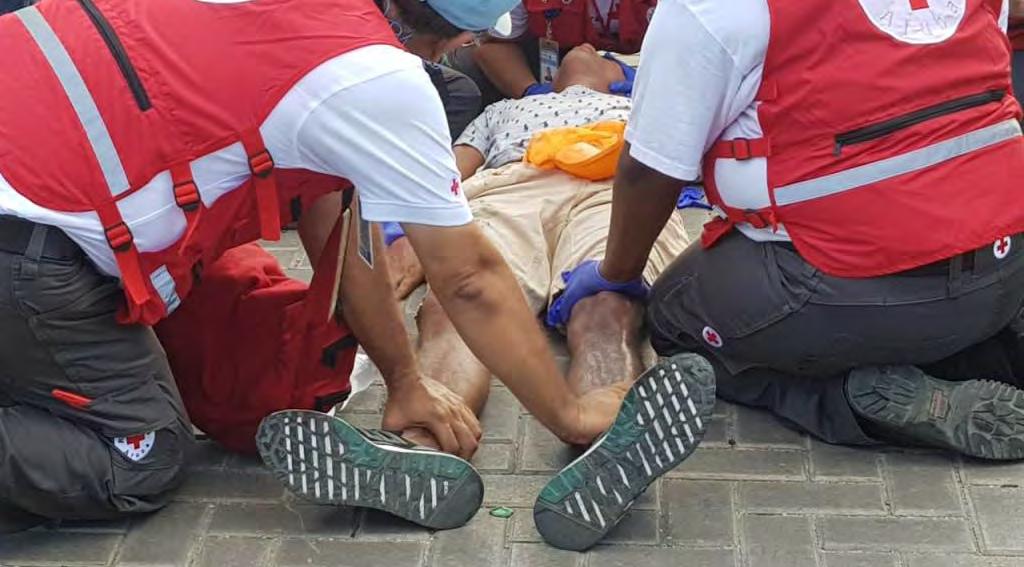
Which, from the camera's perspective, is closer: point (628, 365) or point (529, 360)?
point (529, 360)

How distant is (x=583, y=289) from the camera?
320 cm

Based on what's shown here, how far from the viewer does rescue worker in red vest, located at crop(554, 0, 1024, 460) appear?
247cm

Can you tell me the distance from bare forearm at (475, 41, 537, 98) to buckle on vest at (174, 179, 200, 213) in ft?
7.20

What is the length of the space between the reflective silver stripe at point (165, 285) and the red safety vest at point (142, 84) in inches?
4.7

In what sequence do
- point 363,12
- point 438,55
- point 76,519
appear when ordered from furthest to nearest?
1. point 76,519
2. point 438,55
3. point 363,12

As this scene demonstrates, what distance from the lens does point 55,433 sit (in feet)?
8.38

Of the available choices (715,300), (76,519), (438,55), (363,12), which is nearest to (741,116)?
(715,300)

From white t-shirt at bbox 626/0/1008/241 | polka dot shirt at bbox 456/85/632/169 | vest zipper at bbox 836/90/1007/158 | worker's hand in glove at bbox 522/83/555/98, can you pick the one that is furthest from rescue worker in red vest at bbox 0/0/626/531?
worker's hand in glove at bbox 522/83/555/98

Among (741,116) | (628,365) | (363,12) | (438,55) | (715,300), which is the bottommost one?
(628,365)

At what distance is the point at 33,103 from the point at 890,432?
170 centimetres

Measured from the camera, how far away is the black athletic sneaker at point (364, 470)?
97.6 inches

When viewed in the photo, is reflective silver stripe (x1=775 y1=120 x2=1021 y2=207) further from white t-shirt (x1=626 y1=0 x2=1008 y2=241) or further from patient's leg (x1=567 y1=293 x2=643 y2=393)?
patient's leg (x1=567 y1=293 x2=643 y2=393)

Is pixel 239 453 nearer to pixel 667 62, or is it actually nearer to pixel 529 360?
pixel 529 360

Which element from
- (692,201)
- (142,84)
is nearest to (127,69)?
(142,84)
